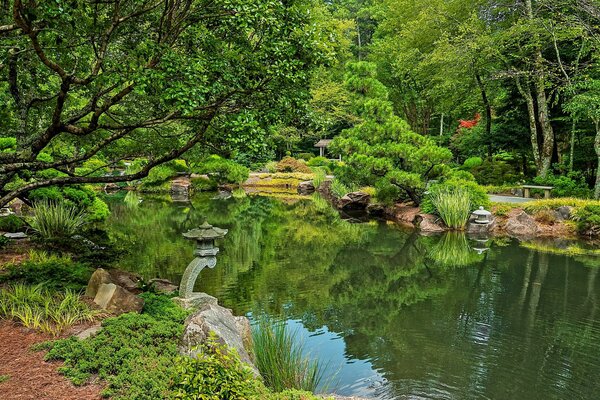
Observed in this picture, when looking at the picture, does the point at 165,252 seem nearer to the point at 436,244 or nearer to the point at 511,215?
the point at 436,244

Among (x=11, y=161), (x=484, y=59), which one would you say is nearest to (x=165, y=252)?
(x=11, y=161)

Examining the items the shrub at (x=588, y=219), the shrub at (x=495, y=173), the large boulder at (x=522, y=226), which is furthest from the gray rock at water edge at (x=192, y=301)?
the shrub at (x=495, y=173)

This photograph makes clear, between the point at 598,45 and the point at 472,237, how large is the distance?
643 centimetres

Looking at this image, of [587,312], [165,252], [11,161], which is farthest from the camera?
[165,252]

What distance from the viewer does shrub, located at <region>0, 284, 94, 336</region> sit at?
13.5ft

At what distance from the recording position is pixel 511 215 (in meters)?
13.0

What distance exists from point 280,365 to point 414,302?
356 centimetres

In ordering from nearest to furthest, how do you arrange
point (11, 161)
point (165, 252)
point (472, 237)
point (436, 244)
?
point (11, 161) < point (165, 252) < point (436, 244) < point (472, 237)

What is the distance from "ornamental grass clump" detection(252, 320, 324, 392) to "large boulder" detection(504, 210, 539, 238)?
10.0 metres

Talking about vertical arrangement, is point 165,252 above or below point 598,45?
below

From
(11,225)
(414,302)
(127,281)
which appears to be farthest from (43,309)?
(11,225)

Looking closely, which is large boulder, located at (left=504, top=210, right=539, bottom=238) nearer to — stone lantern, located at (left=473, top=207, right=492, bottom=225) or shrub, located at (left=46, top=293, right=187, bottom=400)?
stone lantern, located at (left=473, top=207, right=492, bottom=225)

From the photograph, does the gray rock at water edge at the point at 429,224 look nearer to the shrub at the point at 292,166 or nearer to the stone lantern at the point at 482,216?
the stone lantern at the point at 482,216

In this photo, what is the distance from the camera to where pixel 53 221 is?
7.91 metres
